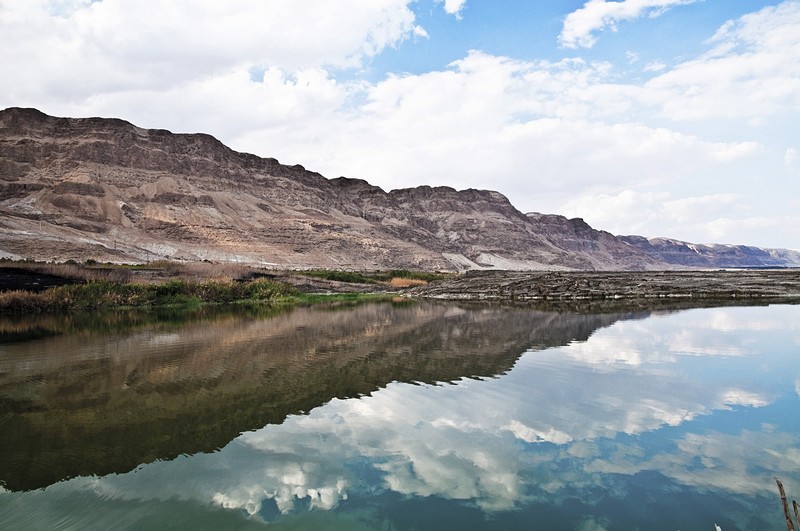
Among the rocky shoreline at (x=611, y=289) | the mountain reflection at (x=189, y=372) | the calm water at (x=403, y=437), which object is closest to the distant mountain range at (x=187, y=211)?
the rocky shoreline at (x=611, y=289)

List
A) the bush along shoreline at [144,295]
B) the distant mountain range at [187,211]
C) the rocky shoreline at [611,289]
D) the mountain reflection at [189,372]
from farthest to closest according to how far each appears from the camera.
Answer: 1. the distant mountain range at [187,211]
2. the rocky shoreline at [611,289]
3. the bush along shoreline at [144,295]
4. the mountain reflection at [189,372]

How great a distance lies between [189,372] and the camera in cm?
1316

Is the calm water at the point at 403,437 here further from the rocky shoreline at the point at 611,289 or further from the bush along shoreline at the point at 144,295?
the rocky shoreline at the point at 611,289

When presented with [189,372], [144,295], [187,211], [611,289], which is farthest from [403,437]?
[187,211]

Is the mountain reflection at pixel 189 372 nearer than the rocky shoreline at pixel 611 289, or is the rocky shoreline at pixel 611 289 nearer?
the mountain reflection at pixel 189 372

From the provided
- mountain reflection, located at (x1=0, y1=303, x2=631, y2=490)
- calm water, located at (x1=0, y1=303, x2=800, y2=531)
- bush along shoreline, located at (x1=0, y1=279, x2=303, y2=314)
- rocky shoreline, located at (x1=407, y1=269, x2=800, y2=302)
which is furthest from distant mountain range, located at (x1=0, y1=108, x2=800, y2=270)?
calm water, located at (x1=0, y1=303, x2=800, y2=531)

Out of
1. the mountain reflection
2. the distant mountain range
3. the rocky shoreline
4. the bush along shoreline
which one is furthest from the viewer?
the distant mountain range

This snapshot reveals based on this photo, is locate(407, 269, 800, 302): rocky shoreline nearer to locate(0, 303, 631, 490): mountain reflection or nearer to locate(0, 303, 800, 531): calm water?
locate(0, 303, 631, 490): mountain reflection

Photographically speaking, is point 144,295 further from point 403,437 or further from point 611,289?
point 611,289

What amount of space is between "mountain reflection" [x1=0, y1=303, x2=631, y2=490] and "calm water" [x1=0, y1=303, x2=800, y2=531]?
71 mm

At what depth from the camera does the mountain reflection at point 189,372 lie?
312 inches

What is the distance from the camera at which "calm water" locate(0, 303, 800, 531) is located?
224 inches

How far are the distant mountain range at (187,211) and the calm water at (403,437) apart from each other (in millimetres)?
66250

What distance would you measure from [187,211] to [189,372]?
97.7 metres
